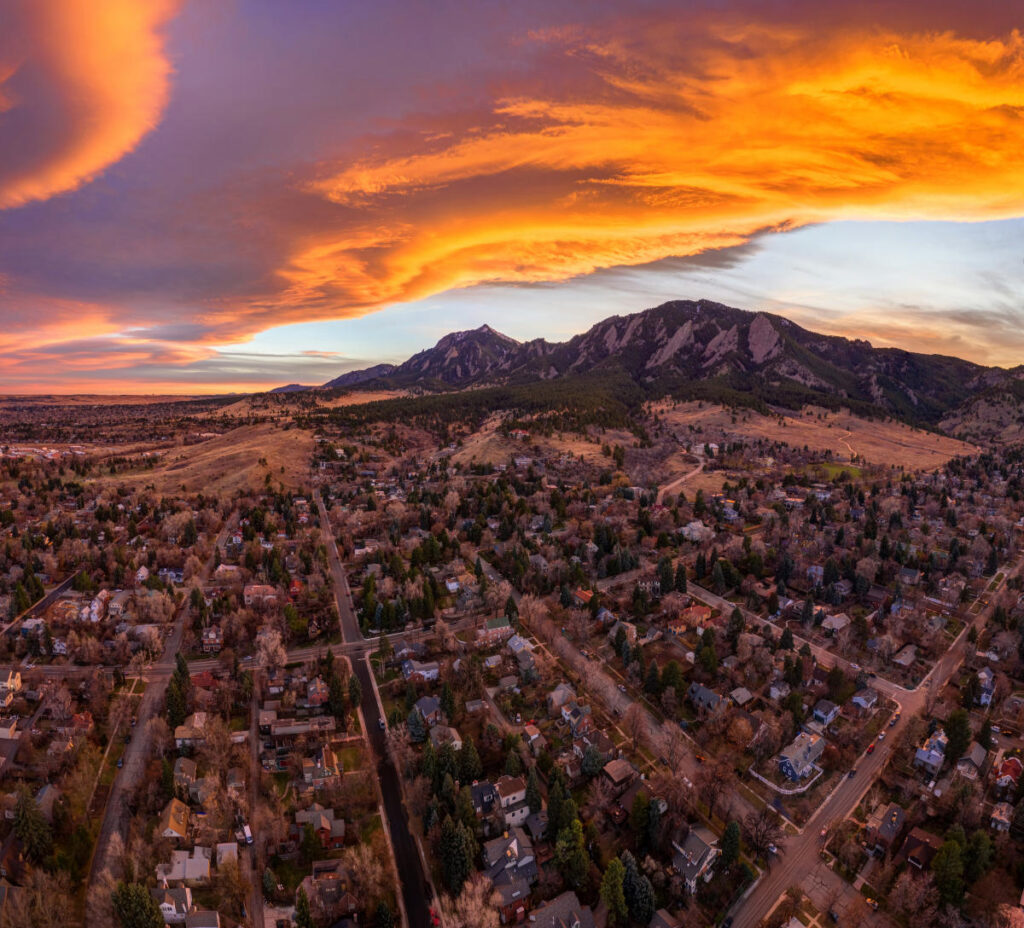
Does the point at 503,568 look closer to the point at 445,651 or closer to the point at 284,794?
the point at 445,651

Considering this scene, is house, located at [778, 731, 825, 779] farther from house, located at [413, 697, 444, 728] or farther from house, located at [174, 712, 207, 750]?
house, located at [174, 712, 207, 750]

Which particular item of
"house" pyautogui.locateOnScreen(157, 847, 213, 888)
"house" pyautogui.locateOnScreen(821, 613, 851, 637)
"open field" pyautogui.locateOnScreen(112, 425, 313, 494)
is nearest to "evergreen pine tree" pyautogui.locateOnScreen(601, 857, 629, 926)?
"house" pyautogui.locateOnScreen(157, 847, 213, 888)

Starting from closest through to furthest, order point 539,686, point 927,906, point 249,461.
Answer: point 927,906 → point 539,686 → point 249,461

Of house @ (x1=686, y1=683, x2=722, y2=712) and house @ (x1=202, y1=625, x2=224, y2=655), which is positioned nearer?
house @ (x1=686, y1=683, x2=722, y2=712)

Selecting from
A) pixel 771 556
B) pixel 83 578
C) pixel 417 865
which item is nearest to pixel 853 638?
pixel 771 556

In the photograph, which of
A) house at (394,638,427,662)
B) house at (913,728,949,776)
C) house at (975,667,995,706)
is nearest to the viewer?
house at (913,728,949,776)

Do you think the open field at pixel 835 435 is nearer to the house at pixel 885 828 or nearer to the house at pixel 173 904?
the house at pixel 885 828
